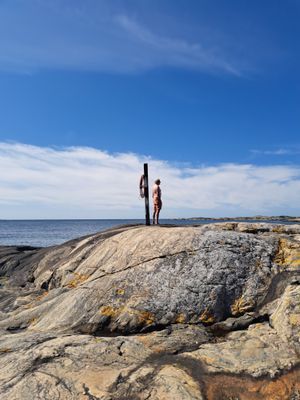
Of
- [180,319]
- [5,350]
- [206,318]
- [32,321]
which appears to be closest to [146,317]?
[180,319]

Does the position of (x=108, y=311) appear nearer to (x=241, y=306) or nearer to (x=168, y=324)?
(x=168, y=324)

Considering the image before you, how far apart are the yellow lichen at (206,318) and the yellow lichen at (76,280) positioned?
4.72 m

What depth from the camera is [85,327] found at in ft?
27.7

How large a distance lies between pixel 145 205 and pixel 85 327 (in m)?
8.28

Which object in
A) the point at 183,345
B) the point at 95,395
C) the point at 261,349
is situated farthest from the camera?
the point at 183,345

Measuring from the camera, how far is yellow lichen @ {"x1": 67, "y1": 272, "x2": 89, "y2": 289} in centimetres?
1135

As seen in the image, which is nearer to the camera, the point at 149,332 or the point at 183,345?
the point at 183,345

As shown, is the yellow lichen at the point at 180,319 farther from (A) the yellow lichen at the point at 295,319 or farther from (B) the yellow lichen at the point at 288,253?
(B) the yellow lichen at the point at 288,253

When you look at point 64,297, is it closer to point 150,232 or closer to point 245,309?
point 150,232

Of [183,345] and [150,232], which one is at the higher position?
[150,232]

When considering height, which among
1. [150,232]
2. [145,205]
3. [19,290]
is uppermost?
[145,205]

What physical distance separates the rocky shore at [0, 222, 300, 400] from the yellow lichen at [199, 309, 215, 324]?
26 mm

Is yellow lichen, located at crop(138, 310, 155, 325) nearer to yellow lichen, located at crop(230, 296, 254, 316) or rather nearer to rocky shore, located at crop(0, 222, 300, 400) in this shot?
rocky shore, located at crop(0, 222, 300, 400)

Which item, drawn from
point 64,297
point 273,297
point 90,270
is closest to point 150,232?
point 90,270
